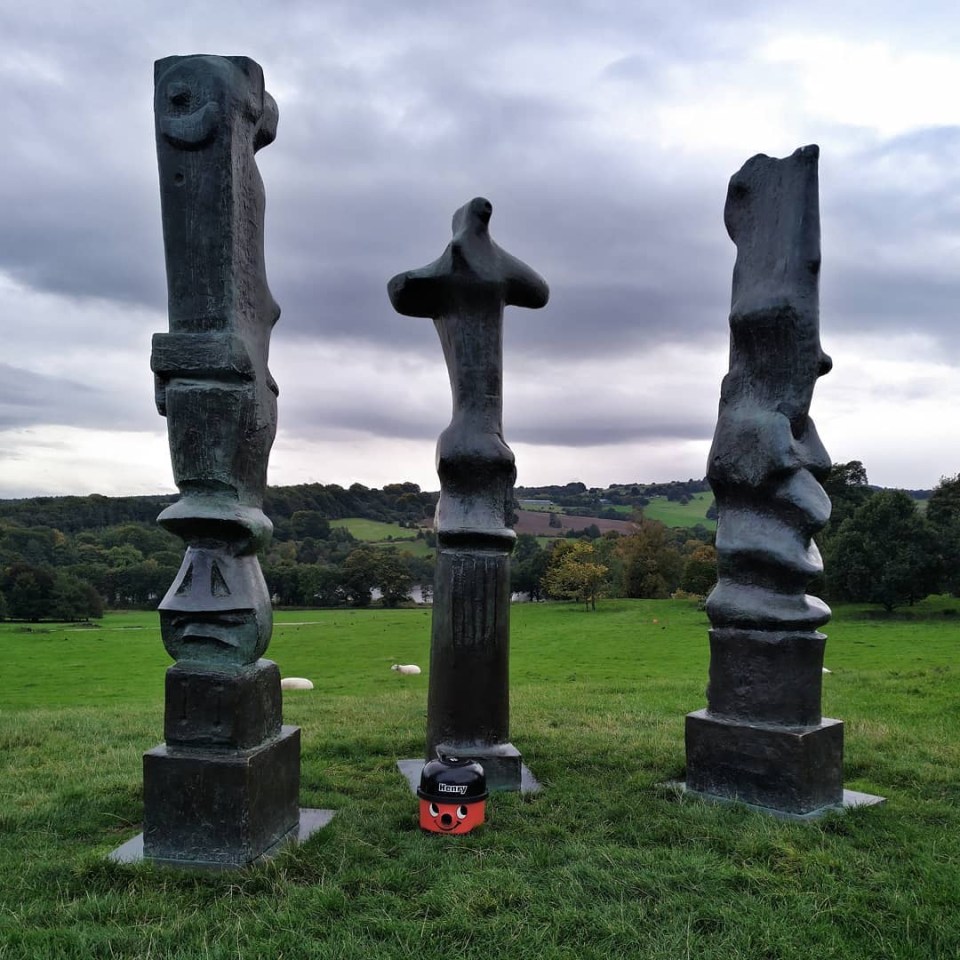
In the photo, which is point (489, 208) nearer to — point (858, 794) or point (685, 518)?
point (858, 794)

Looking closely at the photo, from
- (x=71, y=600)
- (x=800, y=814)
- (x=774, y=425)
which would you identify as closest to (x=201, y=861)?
(x=800, y=814)

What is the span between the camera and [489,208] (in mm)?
6625

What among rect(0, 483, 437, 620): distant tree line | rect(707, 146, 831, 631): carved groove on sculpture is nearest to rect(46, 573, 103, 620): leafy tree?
rect(0, 483, 437, 620): distant tree line

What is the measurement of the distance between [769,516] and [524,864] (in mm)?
3077

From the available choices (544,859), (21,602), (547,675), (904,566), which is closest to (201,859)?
(544,859)

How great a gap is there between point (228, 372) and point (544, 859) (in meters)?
3.39

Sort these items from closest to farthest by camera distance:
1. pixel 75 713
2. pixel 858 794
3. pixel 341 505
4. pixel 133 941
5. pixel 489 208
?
pixel 133 941, pixel 858 794, pixel 489 208, pixel 75 713, pixel 341 505

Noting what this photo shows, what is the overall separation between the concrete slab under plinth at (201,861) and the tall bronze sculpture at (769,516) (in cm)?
280

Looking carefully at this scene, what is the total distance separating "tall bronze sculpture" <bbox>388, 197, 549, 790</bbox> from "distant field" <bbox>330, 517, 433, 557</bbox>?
60323 mm

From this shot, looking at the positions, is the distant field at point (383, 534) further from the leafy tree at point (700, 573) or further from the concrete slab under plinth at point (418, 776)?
the concrete slab under plinth at point (418, 776)

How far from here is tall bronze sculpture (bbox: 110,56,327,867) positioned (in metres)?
4.86

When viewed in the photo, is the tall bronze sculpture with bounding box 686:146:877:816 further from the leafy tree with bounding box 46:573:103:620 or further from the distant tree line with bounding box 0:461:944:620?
the leafy tree with bounding box 46:573:103:620

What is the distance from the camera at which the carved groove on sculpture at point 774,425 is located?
602 centimetres

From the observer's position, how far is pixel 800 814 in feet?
18.2
